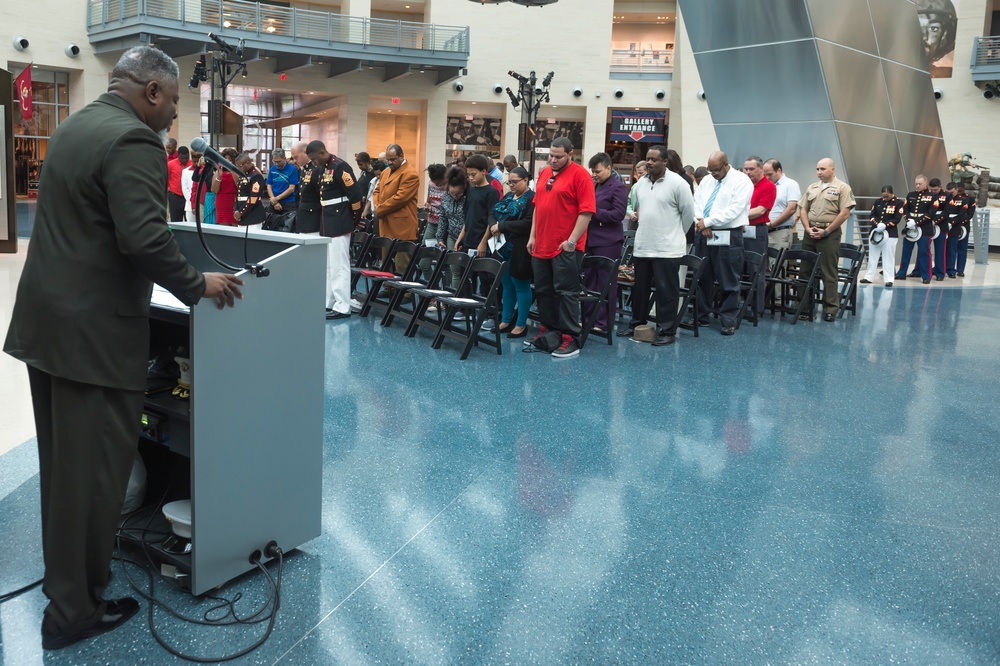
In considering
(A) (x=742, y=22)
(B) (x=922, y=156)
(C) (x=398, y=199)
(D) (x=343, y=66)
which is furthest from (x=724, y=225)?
(D) (x=343, y=66)

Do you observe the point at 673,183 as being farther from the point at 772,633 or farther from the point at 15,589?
the point at 15,589

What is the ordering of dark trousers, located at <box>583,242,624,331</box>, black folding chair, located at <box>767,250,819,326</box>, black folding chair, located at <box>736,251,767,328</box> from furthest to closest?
black folding chair, located at <box>767,250,819,326</box> < black folding chair, located at <box>736,251,767,328</box> < dark trousers, located at <box>583,242,624,331</box>

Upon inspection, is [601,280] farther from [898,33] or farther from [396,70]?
[396,70]

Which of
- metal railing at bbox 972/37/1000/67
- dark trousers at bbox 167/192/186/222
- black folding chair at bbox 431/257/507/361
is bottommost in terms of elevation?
black folding chair at bbox 431/257/507/361

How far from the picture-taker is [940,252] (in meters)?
13.7

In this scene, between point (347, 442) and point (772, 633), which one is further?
point (347, 442)

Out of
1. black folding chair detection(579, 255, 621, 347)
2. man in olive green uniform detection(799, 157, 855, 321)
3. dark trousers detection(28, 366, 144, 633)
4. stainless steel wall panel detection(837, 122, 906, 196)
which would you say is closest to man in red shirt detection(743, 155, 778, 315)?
man in olive green uniform detection(799, 157, 855, 321)

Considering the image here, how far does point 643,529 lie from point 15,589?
7.15 ft

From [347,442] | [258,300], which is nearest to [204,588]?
[258,300]

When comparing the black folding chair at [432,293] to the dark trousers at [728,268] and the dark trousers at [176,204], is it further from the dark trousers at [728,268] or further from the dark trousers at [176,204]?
the dark trousers at [176,204]

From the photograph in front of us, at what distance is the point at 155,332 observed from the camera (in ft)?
9.70

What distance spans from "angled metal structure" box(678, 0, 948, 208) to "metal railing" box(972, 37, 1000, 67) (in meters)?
13.1

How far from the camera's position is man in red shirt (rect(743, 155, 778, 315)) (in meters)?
8.21

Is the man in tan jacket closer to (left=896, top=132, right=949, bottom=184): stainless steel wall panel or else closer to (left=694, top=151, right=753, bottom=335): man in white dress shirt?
(left=694, top=151, right=753, bottom=335): man in white dress shirt
